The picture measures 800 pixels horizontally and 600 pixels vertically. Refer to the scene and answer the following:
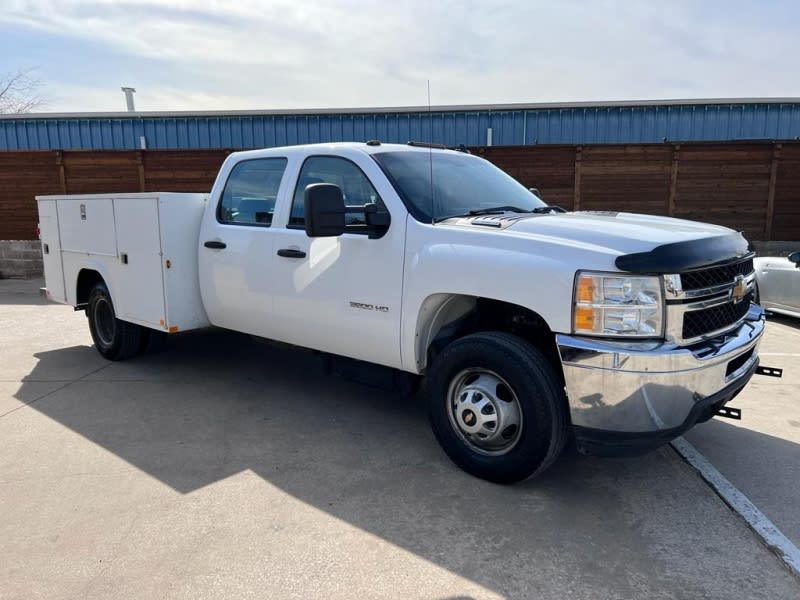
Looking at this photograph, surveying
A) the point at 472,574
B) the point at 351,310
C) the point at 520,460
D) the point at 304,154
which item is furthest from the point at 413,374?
the point at 304,154

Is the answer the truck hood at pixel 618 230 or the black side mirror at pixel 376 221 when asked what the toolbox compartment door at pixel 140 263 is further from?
the truck hood at pixel 618 230

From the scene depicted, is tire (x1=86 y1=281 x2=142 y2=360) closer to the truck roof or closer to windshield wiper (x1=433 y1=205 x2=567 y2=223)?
the truck roof

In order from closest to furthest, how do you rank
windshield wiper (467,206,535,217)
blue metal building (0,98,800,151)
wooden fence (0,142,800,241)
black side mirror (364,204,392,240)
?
black side mirror (364,204,392,240)
windshield wiper (467,206,535,217)
wooden fence (0,142,800,241)
blue metal building (0,98,800,151)

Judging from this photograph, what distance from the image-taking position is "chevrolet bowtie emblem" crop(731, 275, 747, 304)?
3426mm

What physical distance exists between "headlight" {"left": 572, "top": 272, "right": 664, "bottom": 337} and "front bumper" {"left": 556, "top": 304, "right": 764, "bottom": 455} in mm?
72

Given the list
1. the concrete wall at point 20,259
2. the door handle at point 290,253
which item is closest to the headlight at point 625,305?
the door handle at point 290,253

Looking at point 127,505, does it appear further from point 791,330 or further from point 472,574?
point 791,330

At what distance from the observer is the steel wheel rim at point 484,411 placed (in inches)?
132

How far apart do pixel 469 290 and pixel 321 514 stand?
1.49 metres

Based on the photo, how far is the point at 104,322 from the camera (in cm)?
627

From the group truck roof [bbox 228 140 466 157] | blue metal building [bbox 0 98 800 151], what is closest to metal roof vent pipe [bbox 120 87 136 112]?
blue metal building [bbox 0 98 800 151]

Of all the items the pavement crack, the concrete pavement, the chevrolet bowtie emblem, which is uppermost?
the chevrolet bowtie emblem

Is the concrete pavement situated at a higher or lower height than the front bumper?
lower

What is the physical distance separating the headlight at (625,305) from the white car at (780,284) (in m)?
5.65
